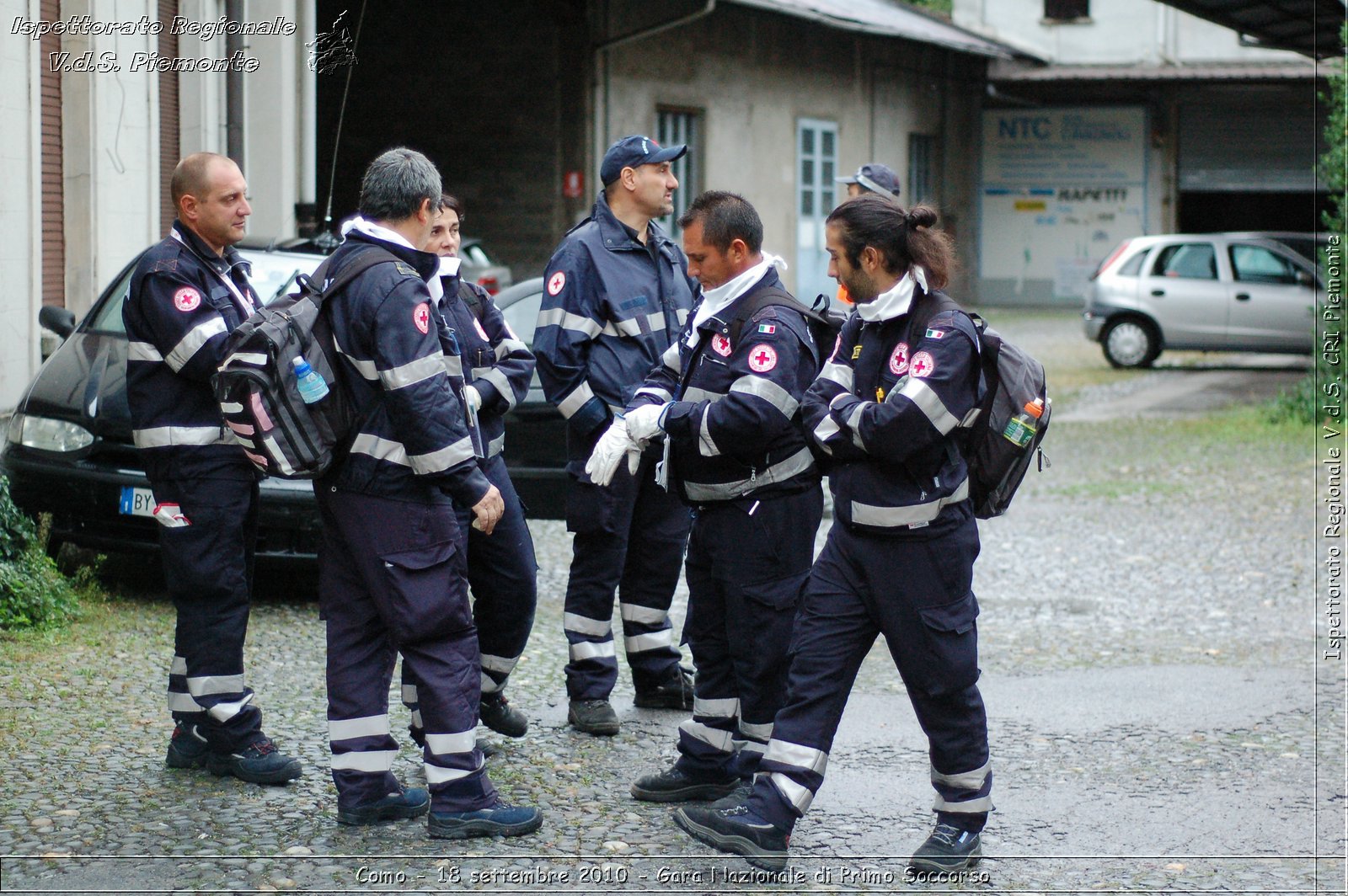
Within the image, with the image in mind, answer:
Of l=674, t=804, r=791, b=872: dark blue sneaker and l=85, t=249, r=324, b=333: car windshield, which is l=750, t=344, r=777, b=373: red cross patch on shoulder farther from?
l=85, t=249, r=324, b=333: car windshield

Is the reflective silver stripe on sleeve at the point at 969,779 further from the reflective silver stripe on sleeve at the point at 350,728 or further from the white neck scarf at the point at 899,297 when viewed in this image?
the reflective silver stripe on sleeve at the point at 350,728

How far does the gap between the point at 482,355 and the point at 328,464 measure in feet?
3.32

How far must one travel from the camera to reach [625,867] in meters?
4.29

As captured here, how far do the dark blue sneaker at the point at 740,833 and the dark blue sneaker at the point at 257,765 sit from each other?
1.27m

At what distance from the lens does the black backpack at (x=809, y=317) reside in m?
4.59

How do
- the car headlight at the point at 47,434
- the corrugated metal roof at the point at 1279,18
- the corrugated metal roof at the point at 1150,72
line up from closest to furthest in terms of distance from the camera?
the car headlight at the point at 47,434
the corrugated metal roof at the point at 1279,18
the corrugated metal roof at the point at 1150,72

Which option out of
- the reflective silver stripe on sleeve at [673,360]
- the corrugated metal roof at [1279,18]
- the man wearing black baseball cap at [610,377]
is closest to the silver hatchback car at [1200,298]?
the corrugated metal roof at [1279,18]

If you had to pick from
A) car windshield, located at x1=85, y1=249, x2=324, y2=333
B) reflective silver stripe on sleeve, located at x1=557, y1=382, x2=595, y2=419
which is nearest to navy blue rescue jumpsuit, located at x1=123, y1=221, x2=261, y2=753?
reflective silver stripe on sleeve, located at x1=557, y1=382, x2=595, y2=419

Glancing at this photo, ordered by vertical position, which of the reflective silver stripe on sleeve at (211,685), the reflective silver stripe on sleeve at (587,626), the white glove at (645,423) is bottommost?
the reflective silver stripe on sleeve at (211,685)

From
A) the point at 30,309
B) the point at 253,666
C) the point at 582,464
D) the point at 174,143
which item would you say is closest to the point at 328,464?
the point at 582,464

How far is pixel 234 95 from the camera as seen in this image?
12219mm

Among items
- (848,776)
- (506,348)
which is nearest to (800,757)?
(848,776)

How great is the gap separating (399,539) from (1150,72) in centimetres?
2947

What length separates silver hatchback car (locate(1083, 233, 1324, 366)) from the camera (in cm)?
2005
